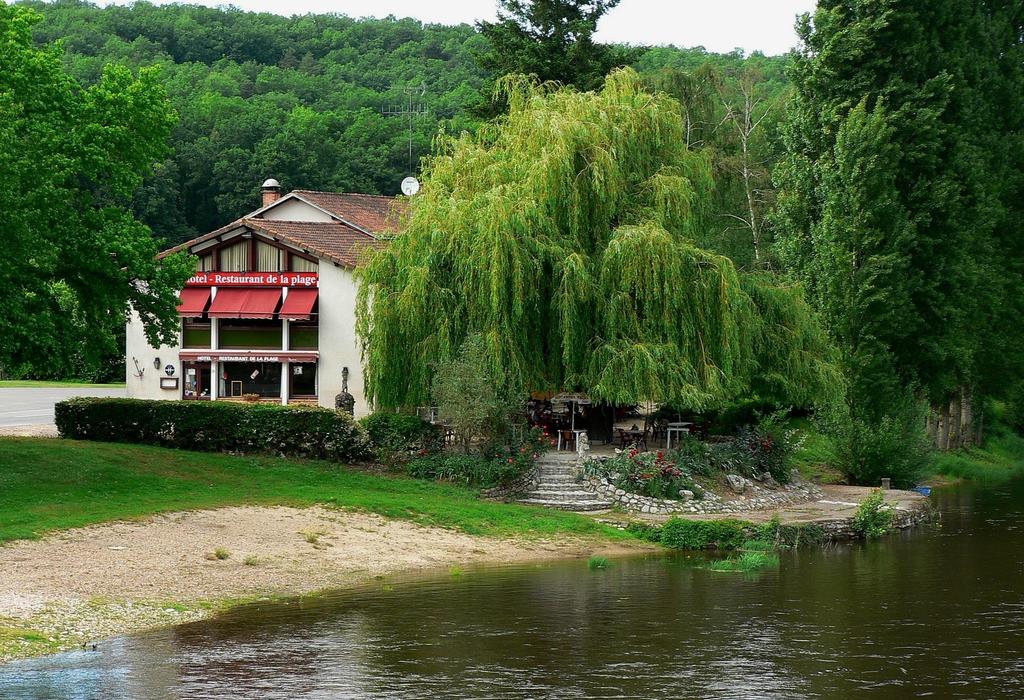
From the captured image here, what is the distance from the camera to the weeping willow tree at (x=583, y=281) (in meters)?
30.8

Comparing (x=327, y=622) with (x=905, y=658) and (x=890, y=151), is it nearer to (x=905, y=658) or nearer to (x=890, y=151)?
(x=905, y=658)

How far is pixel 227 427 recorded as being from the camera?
108 feet

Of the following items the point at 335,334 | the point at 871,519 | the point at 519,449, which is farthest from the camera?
the point at 335,334

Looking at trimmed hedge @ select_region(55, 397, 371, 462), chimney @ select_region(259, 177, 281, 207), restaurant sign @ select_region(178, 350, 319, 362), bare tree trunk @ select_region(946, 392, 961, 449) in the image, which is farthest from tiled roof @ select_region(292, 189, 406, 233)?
bare tree trunk @ select_region(946, 392, 961, 449)

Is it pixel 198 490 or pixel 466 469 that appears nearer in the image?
pixel 198 490

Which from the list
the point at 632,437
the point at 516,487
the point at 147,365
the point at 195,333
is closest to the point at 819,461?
the point at 632,437

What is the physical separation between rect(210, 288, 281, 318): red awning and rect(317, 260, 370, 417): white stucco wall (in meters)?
2.05

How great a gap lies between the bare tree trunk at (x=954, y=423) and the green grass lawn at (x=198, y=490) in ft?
94.7

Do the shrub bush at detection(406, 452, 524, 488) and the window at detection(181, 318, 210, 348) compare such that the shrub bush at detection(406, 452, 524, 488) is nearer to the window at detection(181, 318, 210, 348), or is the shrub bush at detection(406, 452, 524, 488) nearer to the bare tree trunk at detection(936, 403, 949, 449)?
the window at detection(181, 318, 210, 348)

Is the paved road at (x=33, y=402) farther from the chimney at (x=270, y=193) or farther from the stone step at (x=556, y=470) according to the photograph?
the stone step at (x=556, y=470)

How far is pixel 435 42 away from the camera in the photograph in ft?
384

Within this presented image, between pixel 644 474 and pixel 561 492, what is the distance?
2210 millimetres

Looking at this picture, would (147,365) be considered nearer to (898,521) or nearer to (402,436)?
(402,436)

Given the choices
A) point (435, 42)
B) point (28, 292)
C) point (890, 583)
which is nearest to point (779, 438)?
point (890, 583)
